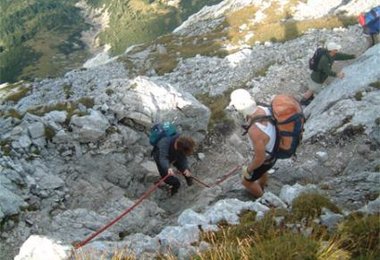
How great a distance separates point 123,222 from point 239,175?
12.4ft

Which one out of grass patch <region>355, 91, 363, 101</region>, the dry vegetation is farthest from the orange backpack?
grass patch <region>355, 91, 363, 101</region>

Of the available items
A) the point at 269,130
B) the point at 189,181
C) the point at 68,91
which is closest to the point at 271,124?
the point at 269,130

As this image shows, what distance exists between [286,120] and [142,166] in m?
6.91

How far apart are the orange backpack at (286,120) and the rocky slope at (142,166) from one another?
1041 mm

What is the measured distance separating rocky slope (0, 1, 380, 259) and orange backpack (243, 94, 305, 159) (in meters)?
1.04

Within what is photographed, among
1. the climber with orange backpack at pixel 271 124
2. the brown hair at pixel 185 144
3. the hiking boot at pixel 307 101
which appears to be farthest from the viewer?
the hiking boot at pixel 307 101

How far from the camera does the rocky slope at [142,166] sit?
9.22 meters

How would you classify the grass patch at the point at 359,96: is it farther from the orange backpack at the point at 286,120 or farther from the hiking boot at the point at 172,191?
the hiking boot at the point at 172,191

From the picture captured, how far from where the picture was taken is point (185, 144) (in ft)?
39.1

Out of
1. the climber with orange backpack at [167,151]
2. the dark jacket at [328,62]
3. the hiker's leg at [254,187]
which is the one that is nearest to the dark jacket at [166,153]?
the climber with orange backpack at [167,151]

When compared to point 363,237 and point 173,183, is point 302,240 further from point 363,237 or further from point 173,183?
point 173,183

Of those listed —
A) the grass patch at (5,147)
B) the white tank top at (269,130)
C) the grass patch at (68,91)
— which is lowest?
the grass patch at (68,91)

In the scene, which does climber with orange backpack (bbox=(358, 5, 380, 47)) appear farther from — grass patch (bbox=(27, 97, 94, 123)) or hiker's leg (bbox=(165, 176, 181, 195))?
grass patch (bbox=(27, 97, 94, 123))

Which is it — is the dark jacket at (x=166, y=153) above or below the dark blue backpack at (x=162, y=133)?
below
